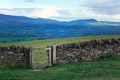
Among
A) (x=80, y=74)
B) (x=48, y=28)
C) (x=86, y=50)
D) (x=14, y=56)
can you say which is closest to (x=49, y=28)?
(x=48, y=28)

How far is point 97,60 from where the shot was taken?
2323 cm

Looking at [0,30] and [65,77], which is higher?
[0,30]

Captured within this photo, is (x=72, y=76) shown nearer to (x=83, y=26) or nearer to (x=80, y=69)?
(x=80, y=69)

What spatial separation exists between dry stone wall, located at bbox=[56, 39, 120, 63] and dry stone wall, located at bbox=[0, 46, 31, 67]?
2273 mm

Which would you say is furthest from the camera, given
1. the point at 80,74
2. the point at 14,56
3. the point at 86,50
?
the point at 86,50

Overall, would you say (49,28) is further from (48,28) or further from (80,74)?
(80,74)

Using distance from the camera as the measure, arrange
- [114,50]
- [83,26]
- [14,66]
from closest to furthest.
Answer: [14,66]
[114,50]
[83,26]

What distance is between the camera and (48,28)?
40.5 meters

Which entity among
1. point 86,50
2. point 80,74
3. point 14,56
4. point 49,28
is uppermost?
point 49,28

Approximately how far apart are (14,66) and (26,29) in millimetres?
19111

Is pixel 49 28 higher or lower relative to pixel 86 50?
higher

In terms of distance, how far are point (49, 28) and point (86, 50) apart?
1704cm

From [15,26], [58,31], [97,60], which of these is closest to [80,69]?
[97,60]

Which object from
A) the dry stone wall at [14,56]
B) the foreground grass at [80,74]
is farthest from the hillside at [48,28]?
the foreground grass at [80,74]
